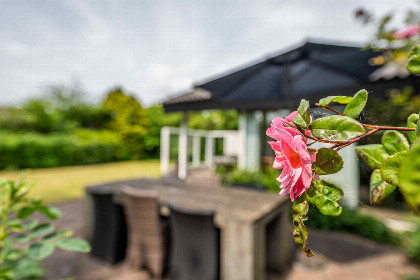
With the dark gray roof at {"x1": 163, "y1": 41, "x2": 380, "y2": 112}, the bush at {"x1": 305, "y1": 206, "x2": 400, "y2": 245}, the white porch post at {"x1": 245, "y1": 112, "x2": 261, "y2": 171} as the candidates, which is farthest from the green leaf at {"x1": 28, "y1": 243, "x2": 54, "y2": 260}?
the white porch post at {"x1": 245, "y1": 112, "x2": 261, "y2": 171}

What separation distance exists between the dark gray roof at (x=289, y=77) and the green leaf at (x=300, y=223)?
2147 mm

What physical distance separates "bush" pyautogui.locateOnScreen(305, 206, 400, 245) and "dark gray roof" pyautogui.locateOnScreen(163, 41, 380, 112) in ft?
7.42

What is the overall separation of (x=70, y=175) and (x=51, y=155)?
2.95 m

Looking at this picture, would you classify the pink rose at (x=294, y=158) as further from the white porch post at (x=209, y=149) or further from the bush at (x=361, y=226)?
the white porch post at (x=209, y=149)

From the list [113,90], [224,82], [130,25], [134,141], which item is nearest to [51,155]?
[134,141]

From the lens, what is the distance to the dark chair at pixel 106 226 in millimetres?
2770

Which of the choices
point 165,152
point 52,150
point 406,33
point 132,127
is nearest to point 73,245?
point 406,33

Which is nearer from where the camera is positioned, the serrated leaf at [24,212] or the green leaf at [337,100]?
the green leaf at [337,100]

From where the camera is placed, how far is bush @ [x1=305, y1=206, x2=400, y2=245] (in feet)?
11.4

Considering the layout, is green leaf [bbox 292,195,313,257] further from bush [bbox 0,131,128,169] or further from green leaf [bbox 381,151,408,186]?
bush [bbox 0,131,128,169]

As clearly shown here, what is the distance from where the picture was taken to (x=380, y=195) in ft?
1.00

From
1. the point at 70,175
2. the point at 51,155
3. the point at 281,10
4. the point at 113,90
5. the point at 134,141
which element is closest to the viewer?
the point at 281,10

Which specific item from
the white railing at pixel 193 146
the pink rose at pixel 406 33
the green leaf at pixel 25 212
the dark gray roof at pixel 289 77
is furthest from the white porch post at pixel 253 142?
the green leaf at pixel 25 212

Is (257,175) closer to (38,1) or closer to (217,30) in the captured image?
(217,30)
